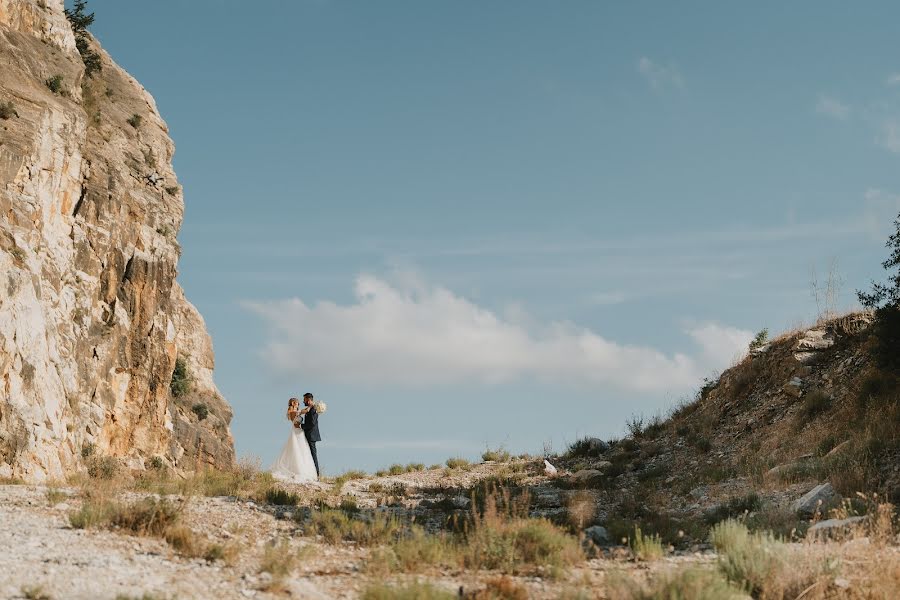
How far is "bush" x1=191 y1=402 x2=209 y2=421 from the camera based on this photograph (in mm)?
37312

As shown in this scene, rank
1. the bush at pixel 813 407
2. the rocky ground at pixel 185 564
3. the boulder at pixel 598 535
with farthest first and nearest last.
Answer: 1. the bush at pixel 813 407
2. the boulder at pixel 598 535
3. the rocky ground at pixel 185 564

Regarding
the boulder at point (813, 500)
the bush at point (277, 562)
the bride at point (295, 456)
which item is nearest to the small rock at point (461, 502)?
the boulder at point (813, 500)

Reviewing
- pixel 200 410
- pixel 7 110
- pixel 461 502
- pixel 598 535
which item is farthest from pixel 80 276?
pixel 598 535

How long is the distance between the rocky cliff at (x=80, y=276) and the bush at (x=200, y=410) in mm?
51

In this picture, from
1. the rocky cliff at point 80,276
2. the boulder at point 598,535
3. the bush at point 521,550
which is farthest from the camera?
the rocky cliff at point 80,276

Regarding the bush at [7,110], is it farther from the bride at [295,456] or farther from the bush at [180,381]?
the bush at [180,381]

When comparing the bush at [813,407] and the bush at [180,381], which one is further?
the bush at [180,381]

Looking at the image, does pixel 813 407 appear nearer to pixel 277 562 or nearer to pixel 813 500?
pixel 813 500

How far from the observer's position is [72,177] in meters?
28.3

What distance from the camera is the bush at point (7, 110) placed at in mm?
24945

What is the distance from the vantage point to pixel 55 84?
29594 mm

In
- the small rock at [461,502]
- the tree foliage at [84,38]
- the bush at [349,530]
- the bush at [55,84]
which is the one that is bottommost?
the bush at [349,530]

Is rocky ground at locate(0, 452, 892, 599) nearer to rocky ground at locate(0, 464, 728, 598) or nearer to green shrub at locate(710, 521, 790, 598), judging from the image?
rocky ground at locate(0, 464, 728, 598)

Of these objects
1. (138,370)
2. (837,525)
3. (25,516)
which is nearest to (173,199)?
(138,370)
